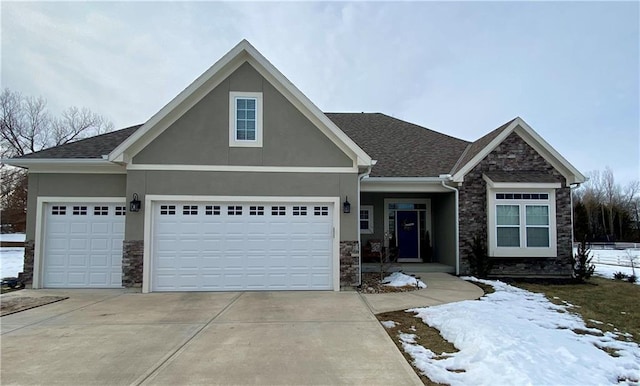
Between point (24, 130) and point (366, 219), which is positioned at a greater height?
point (24, 130)

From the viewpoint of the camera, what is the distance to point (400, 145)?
14117mm

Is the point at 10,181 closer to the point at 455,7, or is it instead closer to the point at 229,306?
the point at 229,306

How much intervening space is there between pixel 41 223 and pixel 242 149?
226 inches

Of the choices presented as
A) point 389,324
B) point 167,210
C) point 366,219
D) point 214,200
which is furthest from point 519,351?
point 366,219

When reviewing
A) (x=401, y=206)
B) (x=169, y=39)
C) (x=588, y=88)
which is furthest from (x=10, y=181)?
(x=588, y=88)

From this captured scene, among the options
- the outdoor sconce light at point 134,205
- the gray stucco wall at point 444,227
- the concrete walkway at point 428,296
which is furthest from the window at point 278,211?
the gray stucco wall at point 444,227

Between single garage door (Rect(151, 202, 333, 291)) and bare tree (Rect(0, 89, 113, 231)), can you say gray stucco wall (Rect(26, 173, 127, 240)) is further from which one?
bare tree (Rect(0, 89, 113, 231))

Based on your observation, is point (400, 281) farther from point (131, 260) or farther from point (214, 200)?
point (131, 260)

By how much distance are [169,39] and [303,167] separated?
7670mm

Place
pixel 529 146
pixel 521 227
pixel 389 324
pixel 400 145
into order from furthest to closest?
1. pixel 400 145
2. pixel 529 146
3. pixel 521 227
4. pixel 389 324

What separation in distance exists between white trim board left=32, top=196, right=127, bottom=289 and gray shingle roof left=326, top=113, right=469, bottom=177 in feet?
25.8

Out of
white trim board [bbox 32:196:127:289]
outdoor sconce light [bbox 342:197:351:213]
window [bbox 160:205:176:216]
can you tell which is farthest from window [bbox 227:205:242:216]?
white trim board [bbox 32:196:127:289]

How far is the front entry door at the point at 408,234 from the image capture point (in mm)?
13992

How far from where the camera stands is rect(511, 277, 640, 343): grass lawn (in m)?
6.69
